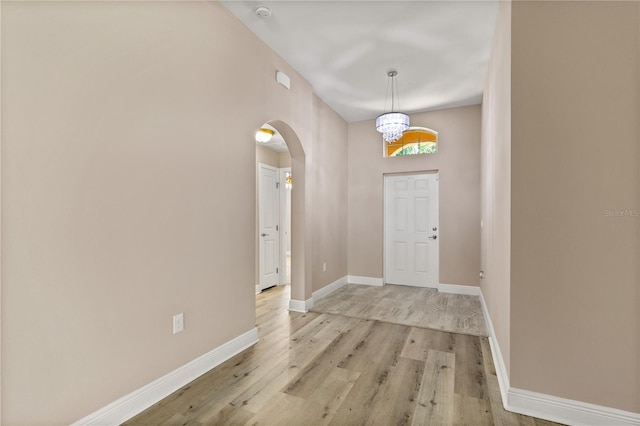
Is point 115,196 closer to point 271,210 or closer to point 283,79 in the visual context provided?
point 283,79

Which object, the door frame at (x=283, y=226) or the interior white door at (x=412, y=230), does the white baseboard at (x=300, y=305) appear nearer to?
the door frame at (x=283, y=226)

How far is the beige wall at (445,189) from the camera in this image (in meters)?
5.12

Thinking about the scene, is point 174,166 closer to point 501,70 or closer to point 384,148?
point 501,70

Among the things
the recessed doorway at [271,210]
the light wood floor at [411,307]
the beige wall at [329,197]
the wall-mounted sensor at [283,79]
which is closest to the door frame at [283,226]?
the recessed doorway at [271,210]

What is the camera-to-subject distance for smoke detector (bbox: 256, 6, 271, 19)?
2723mm

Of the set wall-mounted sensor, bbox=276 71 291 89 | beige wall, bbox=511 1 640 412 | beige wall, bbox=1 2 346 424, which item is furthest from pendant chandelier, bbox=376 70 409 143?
beige wall, bbox=511 1 640 412

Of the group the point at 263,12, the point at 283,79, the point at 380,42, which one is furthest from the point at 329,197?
the point at 263,12

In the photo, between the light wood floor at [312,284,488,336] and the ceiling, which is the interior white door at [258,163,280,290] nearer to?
the light wood floor at [312,284,488,336]

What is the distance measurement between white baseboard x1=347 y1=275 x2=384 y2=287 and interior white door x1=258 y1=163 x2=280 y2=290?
1436mm

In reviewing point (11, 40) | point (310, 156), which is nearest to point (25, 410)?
point (11, 40)

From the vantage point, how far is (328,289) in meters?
5.09

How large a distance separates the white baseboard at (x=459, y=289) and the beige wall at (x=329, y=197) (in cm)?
175

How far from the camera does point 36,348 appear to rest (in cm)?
154

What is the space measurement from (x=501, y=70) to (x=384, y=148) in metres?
3.22
